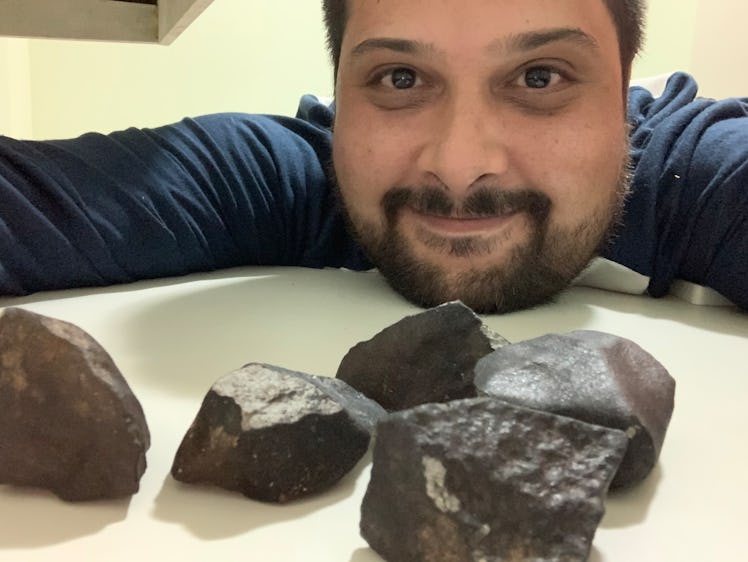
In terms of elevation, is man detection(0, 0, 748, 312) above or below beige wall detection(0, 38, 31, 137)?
above

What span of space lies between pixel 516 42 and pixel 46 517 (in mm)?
674

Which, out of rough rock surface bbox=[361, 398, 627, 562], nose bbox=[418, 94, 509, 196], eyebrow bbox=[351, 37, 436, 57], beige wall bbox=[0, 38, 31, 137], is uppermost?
eyebrow bbox=[351, 37, 436, 57]

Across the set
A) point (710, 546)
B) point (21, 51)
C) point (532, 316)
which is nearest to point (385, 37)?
point (532, 316)

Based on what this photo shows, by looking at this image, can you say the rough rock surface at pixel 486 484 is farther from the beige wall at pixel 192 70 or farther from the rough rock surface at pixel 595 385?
the beige wall at pixel 192 70

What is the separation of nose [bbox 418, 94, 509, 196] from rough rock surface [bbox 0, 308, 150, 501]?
523mm

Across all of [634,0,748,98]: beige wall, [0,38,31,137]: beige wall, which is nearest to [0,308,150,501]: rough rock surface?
[634,0,748,98]: beige wall

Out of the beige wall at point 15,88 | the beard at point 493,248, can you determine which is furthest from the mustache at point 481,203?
the beige wall at point 15,88

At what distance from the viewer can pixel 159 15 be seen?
→ 4.60ft

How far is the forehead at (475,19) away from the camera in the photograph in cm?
85

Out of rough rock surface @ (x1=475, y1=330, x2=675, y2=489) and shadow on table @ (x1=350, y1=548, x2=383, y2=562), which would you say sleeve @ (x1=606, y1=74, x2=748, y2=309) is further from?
shadow on table @ (x1=350, y1=548, x2=383, y2=562)

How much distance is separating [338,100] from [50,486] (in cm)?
73

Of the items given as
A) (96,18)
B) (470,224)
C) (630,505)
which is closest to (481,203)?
(470,224)

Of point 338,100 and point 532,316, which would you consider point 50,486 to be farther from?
point 338,100

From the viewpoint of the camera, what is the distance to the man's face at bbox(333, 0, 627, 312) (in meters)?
0.87
